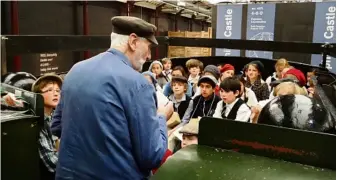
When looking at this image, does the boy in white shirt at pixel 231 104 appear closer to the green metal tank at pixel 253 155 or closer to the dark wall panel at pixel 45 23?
the green metal tank at pixel 253 155

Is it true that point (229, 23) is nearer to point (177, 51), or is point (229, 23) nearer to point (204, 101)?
point (177, 51)

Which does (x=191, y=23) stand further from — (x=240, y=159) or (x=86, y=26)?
(x=240, y=159)

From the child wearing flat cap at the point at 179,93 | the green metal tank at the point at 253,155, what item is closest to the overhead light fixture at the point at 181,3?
the child wearing flat cap at the point at 179,93

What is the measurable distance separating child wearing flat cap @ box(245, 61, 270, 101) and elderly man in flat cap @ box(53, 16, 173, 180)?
2.43 metres

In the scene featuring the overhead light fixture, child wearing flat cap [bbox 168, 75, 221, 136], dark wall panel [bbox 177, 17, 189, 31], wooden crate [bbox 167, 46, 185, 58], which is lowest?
child wearing flat cap [bbox 168, 75, 221, 136]

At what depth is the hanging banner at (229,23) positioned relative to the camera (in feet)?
23.1

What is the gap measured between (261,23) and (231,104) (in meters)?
4.78

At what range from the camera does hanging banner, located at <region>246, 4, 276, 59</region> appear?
22.1 ft

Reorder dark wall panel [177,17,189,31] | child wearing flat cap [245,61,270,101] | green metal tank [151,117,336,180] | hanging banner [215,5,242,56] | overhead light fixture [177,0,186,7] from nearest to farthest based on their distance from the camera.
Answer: green metal tank [151,117,336,180] < child wearing flat cap [245,61,270,101] < hanging banner [215,5,242,56] < overhead light fixture [177,0,186,7] < dark wall panel [177,17,189,31]

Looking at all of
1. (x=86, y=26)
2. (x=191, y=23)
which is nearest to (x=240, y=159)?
(x=86, y=26)

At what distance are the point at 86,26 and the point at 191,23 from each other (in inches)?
283

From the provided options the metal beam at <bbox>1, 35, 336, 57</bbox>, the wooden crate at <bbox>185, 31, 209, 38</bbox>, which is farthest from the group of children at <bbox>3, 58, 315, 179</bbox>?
the wooden crate at <bbox>185, 31, 209, 38</bbox>

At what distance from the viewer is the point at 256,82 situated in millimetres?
3703

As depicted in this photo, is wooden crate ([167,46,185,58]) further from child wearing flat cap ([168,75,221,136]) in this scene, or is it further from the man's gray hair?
the man's gray hair
